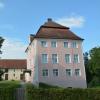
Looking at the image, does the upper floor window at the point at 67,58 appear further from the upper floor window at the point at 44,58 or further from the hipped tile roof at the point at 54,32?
the upper floor window at the point at 44,58

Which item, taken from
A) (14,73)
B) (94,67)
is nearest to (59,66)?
(94,67)

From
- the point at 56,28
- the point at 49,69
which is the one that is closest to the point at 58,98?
the point at 49,69

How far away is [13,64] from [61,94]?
7677 cm

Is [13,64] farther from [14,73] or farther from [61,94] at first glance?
[61,94]

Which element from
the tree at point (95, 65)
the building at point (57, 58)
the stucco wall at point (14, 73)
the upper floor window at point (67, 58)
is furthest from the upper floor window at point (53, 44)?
the stucco wall at point (14, 73)

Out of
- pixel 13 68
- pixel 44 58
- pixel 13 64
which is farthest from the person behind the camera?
pixel 13 64

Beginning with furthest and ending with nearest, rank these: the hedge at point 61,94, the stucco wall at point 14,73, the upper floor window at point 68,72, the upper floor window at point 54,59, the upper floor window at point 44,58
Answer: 1. the stucco wall at point 14,73
2. the upper floor window at point 68,72
3. the upper floor window at point 54,59
4. the upper floor window at point 44,58
5. the hedge at point 61,94

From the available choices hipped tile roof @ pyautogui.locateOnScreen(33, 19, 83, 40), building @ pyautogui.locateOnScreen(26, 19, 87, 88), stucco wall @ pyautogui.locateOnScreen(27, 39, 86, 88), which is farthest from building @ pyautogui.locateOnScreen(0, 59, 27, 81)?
hipped tile roof @ pyautogui.locateOnScreen(33, 19, 83, 40)

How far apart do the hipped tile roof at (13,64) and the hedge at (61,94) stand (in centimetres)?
7425

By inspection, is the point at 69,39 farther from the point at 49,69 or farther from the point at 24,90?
the point at 24,90

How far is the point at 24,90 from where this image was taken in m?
27.0

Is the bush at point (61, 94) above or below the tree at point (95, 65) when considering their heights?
below

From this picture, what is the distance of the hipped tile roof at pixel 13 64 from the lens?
327 ft

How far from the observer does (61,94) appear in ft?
85.3
